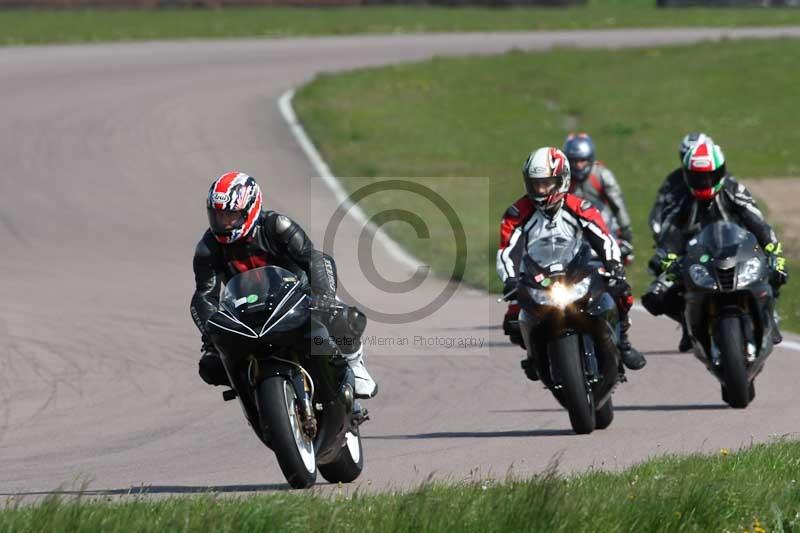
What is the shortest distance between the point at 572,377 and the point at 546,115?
21.9 metres

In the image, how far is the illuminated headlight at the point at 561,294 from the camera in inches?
384

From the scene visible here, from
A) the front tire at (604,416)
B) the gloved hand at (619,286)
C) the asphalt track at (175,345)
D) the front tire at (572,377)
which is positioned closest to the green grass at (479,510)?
the asphalt track at (175,345)

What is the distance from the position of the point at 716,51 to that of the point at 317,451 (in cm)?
3151

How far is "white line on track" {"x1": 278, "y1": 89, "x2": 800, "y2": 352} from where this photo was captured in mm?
19516

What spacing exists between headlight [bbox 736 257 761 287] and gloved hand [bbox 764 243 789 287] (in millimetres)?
273

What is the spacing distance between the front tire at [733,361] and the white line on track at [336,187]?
308 cm

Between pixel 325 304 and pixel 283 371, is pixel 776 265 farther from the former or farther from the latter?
pixel 283 371

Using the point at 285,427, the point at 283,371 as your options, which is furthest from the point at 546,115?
the point at 285,427

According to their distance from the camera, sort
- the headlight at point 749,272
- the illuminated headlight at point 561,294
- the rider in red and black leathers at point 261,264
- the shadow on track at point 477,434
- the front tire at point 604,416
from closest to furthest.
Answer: the rider in red and black leathers at point 261,264 < the illuminated headlight at point 561,294 < the shadow on track at point 477,434 < the front tire at point 604,416 < the headlight at point 749,272

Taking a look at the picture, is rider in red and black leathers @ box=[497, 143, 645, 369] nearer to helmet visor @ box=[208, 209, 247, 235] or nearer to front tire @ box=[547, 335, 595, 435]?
front tire @ box=[547, 335, 595, 435]

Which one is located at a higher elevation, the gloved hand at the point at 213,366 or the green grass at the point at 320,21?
the gloved hand at the point at 213,366

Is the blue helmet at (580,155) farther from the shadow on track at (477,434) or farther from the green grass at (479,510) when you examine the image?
the green grass at (479,510)

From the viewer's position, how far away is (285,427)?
775 centimetres

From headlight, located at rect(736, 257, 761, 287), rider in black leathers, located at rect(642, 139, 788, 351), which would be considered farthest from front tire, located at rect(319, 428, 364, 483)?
rider in black leathers, located at rect(642, 139, 788, 351)
